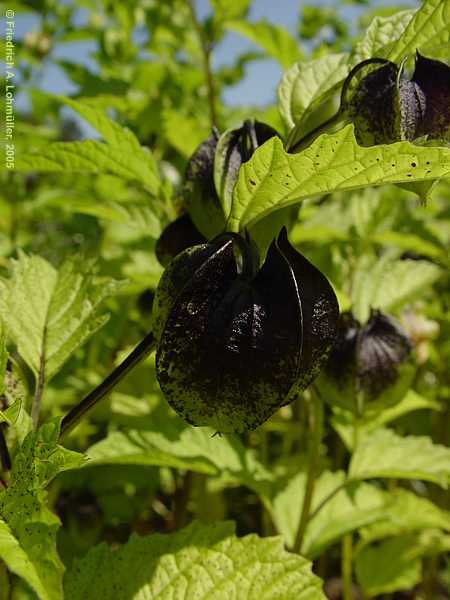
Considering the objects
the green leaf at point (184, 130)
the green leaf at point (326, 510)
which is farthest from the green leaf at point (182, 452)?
the green leaf at point (184, 130)

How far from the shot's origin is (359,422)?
118 centimetres

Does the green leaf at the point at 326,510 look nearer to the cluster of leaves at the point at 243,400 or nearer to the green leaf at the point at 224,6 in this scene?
the cluster of leaves at the point at 243,400

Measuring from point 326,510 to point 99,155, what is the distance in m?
0.87

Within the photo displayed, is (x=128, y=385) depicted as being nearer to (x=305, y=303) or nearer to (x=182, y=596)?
(x=182, y=596)

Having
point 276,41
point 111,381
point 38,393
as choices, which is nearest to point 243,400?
point 111,381

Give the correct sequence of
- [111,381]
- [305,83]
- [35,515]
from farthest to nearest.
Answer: [305,83] → [111,381] → [35,515]

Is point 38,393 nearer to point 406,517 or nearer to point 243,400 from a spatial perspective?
point 243,400

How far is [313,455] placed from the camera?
1157 mm

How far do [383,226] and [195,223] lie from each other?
109 cm

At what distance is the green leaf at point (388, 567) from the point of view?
161 centimetres

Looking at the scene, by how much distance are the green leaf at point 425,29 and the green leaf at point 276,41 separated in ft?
3.72

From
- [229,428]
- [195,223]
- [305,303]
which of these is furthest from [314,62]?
[229,428]

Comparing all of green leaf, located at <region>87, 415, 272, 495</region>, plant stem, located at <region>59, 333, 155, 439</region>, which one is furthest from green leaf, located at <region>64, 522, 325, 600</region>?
plant stem, located at <region>59, 333, 155, 439</region>

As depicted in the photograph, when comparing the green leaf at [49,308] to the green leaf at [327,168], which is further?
the green leaf at [49,308]
